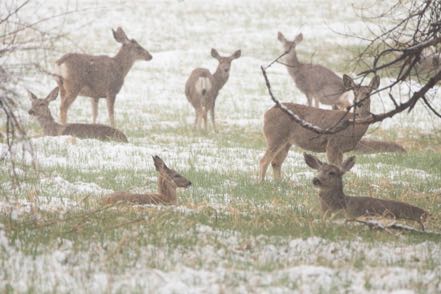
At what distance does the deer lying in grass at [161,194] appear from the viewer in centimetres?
850

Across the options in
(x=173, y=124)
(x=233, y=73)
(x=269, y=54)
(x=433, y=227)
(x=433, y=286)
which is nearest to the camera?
(x=433, y=286)

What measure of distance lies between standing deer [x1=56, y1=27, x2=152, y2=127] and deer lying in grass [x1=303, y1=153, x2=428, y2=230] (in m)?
9.31

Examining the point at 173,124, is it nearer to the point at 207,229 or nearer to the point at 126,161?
the point at 126,161

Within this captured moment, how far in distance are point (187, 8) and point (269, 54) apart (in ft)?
30.6

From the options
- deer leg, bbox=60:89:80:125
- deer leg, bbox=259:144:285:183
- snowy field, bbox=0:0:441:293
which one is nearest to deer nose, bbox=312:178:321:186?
snowy field, bbox=0:0:441:293

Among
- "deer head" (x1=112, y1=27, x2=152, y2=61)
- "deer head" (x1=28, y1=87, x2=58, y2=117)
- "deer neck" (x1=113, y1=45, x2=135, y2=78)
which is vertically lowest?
"deer head" (x1=28, y1=87, x2=58, y2=117)

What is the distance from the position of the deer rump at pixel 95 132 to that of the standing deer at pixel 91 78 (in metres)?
1.75

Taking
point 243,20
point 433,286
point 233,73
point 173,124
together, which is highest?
point 243,20

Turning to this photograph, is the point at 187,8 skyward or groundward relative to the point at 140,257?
skyward

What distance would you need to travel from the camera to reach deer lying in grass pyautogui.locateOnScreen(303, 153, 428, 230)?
805 cm

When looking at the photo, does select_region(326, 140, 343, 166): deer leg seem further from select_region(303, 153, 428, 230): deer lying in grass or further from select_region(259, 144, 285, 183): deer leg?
select_region(303, 153, 428, 230): deer lying in grass

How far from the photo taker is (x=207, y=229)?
6.59 metres

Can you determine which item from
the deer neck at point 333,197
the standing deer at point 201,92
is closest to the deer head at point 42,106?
Answer: the standing deer at point 201,92

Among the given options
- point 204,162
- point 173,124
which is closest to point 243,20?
point 173,124
